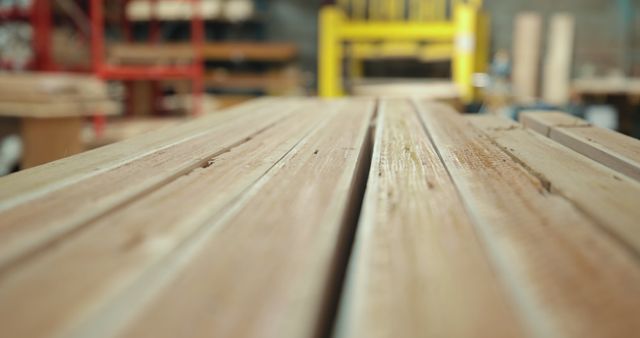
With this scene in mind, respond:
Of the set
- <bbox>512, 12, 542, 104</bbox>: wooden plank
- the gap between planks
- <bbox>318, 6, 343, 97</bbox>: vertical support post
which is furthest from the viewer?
<bbox>512, 12, 542, 104</bbox>: wooden plank

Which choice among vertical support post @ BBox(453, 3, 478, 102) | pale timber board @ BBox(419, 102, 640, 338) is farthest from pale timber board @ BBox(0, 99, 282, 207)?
vertical support post @ BBox(453, 3, 478, 102)

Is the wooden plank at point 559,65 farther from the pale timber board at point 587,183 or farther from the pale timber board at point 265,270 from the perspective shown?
the pale timber board at point 265,270

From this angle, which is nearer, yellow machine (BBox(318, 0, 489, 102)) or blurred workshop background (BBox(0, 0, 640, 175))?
blurred workshop background (BBox(0, 0, 640, 175))

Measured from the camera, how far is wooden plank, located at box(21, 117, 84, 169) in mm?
3514

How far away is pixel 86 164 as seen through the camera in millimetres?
1074

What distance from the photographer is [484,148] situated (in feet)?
4.34

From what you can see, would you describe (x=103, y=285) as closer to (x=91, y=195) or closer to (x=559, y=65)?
(x=91, y=195)

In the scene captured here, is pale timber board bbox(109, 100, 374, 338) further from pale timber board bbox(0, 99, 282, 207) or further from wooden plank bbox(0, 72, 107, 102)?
wooden plank bbox(0, 72, 107, 102)

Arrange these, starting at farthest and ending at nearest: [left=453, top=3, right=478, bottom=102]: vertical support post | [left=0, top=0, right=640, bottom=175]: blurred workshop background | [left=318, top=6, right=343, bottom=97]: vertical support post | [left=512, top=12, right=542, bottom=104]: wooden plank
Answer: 1. [left=512, top=12, right=542, bottom=104]: wooden plank
2. [left=318, top=6, right=343, bottom=97]: vertical support post
3. [left=453, top=3, right=478, bottom=102]: vertical support post
4. [left=0, top=0, right=640, bottom=175]: blurred workshop background

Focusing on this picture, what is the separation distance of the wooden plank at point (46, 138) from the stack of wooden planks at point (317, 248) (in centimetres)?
257

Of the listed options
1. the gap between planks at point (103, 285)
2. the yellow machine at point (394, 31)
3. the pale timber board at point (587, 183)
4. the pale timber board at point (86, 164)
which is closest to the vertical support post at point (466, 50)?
the yellow machine at point (394, 31)

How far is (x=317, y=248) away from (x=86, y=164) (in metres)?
0.60

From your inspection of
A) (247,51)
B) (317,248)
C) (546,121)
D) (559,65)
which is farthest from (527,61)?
(317,248)

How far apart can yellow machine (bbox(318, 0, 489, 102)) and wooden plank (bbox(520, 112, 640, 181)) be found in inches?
104
